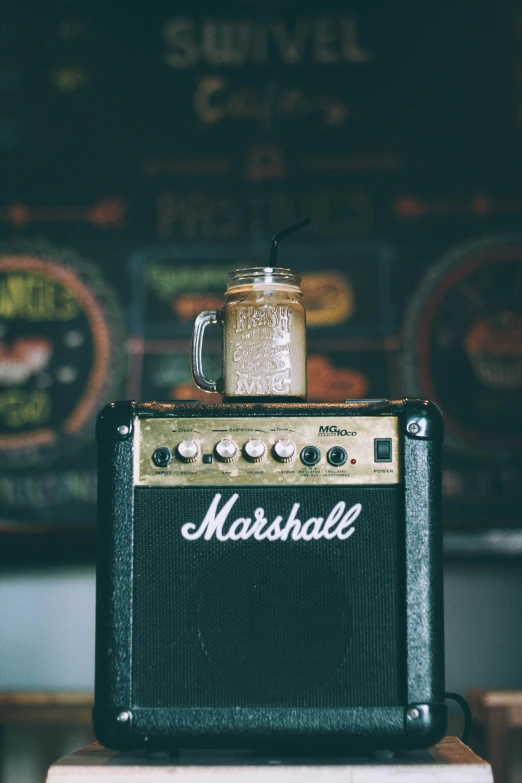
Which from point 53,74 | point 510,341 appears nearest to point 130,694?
point 510,341

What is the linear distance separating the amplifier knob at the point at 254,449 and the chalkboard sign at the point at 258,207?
1171 millimetres

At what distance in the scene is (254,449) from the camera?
0.99m

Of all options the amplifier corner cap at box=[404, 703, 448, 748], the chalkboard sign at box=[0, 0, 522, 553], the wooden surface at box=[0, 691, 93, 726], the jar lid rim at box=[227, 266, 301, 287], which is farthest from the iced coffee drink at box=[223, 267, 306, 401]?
the wooden surface at box=[0, 691, 93, 726]

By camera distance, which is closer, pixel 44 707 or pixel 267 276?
pixel 267 276

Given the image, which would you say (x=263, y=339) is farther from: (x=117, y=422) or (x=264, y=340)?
(x=117, y=422)

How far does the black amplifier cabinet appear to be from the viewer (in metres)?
0.97

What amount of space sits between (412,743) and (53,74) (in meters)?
1.80

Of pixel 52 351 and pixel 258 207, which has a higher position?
pixel 258 207

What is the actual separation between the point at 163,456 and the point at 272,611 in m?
0.18

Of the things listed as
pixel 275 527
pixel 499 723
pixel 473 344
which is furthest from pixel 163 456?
pixel 473 344

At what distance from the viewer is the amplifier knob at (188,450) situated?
3.26ft

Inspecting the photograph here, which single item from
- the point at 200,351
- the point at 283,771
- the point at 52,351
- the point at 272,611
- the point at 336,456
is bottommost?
the point at 283,771

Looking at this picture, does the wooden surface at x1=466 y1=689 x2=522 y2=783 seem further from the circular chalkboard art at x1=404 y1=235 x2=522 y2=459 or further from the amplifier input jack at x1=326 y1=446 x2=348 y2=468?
the amplifier input jack at x1=326 y1=446 x2=348 y2=468

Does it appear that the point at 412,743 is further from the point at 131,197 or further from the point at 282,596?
the point at 131,197
